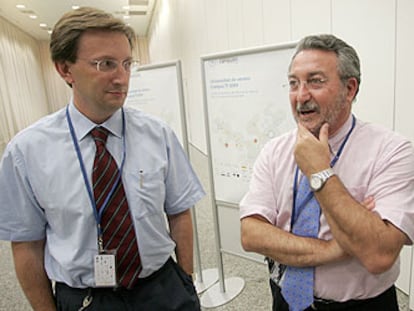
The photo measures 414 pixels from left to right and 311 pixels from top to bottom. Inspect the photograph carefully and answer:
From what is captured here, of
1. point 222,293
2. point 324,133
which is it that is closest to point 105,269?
point 324,133

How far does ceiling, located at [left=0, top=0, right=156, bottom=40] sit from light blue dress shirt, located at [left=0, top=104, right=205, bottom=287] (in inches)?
298

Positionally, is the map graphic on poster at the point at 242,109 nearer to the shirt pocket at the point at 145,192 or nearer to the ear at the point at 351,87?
the ear at the point at 351,87

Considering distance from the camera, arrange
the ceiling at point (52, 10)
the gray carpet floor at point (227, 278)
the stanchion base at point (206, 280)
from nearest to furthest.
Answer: the gray carpet floor at point (227, 278), the stanchion base at point (206, 280), the ceiling at point (52, 10)

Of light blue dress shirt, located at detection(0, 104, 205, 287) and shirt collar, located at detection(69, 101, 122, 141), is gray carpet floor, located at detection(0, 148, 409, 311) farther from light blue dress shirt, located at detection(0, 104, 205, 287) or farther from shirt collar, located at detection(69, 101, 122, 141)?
shirt collar, located at detection(69, 101, 122, 141)

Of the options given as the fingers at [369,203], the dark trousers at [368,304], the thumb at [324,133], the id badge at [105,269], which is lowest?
the dark trousers at [368,304]

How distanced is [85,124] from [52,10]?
1066 centimetres

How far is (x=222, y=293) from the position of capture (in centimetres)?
231

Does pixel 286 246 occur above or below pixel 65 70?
below

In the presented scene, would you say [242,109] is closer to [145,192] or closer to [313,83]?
[313,83]

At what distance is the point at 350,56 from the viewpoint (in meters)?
1.08

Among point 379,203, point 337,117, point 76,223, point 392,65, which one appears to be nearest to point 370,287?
point 379,203

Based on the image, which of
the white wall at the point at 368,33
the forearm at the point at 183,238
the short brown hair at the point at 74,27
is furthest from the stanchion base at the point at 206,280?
the short brown hair at the point at 74,27

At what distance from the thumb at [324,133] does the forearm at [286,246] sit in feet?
1.09

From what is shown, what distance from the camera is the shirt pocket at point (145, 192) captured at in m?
1.09
